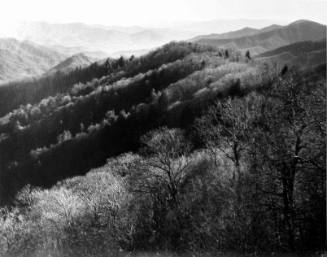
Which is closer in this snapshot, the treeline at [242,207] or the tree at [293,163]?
the tree at [293,163]

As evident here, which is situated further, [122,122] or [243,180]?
[122,122]

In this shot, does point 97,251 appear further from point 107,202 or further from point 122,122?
point 122,122

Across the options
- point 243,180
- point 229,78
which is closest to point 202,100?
point 229,78

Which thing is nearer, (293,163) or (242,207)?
(293,163)

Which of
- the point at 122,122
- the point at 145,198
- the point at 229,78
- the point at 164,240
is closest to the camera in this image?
the point at 164,240

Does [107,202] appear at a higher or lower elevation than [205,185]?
lower

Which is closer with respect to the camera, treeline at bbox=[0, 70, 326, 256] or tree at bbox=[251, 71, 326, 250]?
tree at bbox=[251, 71, 326, 250]

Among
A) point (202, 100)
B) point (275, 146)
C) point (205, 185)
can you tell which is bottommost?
point (202, 100)

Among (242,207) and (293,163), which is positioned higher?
(293,163)

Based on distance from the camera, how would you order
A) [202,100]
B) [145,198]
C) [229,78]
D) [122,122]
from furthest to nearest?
1. [122,122]
2. [229,78]
3. [202,100]
4. [145,198]
